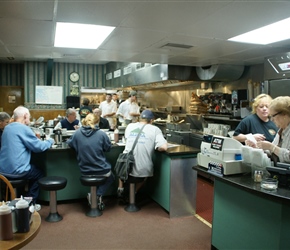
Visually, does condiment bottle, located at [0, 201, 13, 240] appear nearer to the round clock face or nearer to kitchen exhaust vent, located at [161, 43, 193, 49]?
kitchen exhaust vent, located at [161, 43, 193, 49]

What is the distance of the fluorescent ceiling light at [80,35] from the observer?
127 inches

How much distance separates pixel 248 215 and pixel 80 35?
2966 millimetres

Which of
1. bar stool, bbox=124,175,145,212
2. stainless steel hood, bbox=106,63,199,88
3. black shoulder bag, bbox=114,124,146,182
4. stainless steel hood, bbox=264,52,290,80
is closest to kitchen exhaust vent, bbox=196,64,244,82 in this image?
stainless steel hood, bbox=106,63,199,88

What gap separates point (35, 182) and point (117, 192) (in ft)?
4.52

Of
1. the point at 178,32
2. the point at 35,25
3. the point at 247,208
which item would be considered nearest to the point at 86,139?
the point at 35,25

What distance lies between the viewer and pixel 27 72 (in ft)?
35.1

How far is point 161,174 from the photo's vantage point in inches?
170

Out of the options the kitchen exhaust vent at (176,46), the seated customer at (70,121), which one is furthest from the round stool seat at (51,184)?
the kitchen exhaust vent at (176,46)

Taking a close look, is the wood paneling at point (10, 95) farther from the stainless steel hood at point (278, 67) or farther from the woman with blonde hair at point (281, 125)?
the woman with blonde hair at point (281, 125)

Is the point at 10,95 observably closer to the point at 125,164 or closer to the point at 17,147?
the point at 17,147

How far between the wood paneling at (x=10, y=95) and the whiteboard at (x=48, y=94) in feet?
4.51

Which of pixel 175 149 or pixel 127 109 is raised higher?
pixel 127 109

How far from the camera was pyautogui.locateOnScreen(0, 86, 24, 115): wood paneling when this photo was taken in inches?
437

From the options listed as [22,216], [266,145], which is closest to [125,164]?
[266,145]
